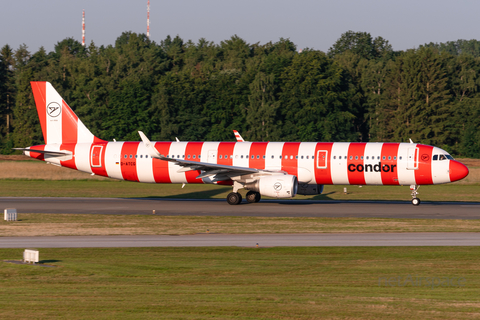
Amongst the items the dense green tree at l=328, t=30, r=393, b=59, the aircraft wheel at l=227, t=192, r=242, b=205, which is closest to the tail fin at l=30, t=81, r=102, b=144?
the aircraft wheel at l=227, t=192, r=242, b=205

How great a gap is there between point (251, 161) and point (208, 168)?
3.33 m

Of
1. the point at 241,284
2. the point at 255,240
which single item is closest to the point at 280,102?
the point at 255,240

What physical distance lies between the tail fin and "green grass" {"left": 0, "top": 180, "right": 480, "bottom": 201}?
20.3 feet

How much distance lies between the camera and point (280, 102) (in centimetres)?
10600

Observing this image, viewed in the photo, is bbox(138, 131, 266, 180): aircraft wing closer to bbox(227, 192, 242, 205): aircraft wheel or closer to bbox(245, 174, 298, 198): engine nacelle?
bbox(245, 174, 298, 198): engine nacelle

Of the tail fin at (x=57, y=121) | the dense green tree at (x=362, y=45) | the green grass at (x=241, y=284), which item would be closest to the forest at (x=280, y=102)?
the dense green tree at (x=362, y=45)

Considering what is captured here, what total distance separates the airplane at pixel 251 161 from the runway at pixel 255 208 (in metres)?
1.46

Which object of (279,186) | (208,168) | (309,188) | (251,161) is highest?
(251,161)

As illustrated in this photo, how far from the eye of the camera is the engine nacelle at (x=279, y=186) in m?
36.2

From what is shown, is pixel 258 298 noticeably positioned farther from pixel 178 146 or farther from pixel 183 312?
pixel 178 146

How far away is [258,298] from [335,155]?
80.4ft

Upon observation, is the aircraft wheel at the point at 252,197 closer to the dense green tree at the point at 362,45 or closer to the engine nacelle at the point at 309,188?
the engine nacelle at the point at 309,188

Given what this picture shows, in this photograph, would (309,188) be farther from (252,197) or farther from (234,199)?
(234,199)

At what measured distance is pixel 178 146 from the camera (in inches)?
1617
